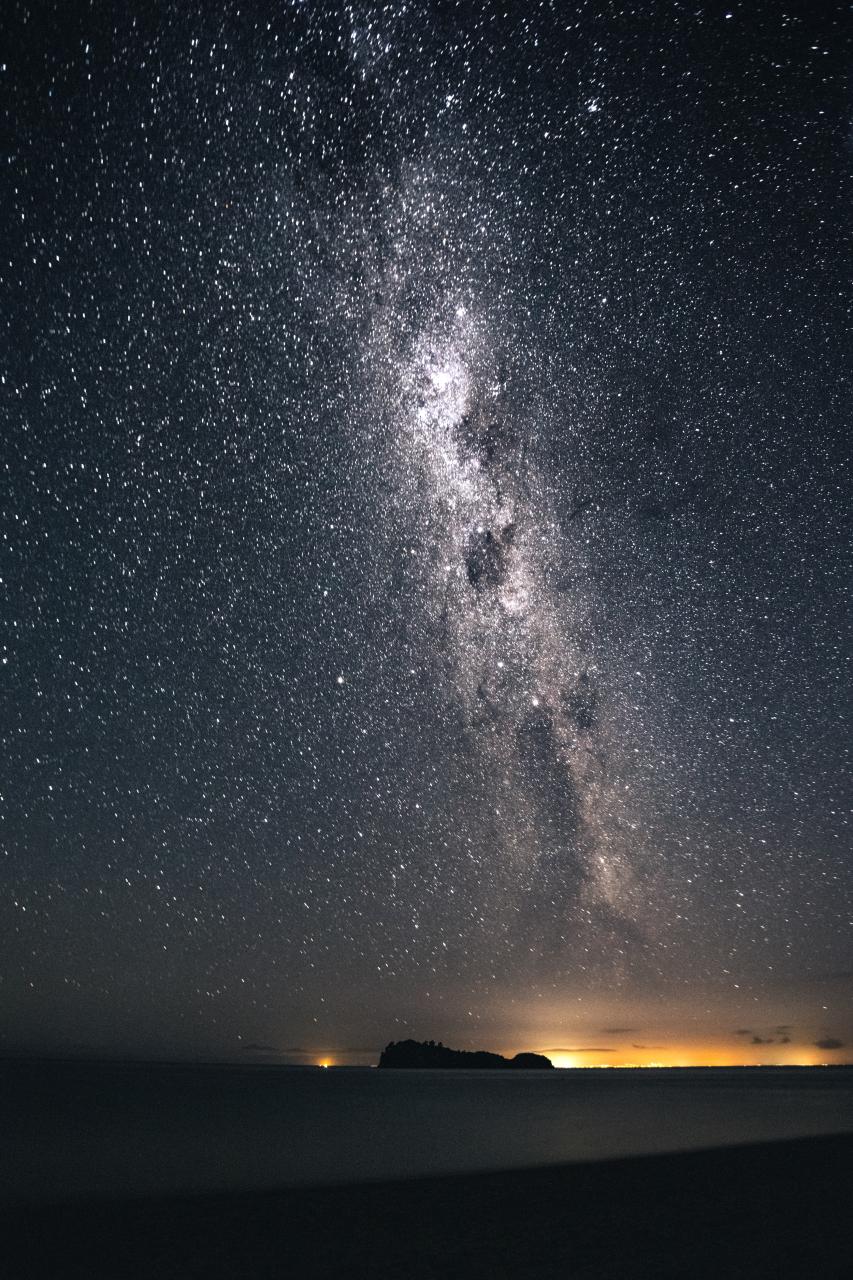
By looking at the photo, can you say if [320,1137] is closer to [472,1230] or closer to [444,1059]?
[472,1230]

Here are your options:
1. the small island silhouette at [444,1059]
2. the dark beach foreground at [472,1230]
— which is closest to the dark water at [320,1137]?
the dark beach foreground at [472,1230]

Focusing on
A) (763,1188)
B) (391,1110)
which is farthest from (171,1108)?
(763,1188)

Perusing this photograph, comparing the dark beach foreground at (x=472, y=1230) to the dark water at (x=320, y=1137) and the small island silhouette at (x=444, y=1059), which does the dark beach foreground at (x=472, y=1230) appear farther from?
the small island silhouette at (x=444, y=1059)

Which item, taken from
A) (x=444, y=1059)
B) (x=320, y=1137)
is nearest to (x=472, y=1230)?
(x=320, y=1137)

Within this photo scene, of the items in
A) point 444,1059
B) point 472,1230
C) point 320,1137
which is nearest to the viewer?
point 472,1230

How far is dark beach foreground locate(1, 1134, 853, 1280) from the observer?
8438mm

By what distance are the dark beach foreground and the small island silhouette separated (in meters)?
173

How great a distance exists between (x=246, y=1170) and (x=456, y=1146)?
24.3 ft

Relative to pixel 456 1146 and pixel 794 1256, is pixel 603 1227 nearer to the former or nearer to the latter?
pixel 794 1256

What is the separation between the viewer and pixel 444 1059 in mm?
174875

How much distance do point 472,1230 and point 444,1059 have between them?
7164 inches

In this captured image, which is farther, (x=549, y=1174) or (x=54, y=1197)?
(x=549, y=1174)

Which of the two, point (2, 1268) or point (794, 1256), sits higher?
point (794, 1256)

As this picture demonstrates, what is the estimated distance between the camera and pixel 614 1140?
24.8 m
